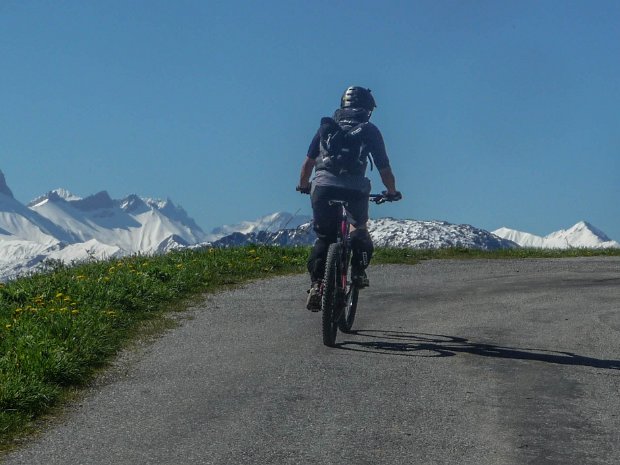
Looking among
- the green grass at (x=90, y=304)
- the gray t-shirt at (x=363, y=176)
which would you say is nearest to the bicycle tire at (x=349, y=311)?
the gray t-shirt at (x=363, y=176)

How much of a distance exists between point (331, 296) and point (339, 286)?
26 centimetres

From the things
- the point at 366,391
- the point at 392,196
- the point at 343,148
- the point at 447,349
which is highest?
the point at 343,148

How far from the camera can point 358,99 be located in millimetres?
10500

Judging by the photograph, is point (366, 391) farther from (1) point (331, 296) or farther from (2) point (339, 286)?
(2) point (339, 286)

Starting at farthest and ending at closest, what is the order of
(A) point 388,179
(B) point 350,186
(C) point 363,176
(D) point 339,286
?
(A) point 388,179, (C) point 363,176, (B) point 350,186, (D) point 339,286

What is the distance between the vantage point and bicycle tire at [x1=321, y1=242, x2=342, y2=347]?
9.73 m

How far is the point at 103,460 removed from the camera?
6.32 meters

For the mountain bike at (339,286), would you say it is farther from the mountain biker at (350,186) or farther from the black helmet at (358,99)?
the black helmet at (358,99)

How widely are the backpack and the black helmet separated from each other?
28 cm

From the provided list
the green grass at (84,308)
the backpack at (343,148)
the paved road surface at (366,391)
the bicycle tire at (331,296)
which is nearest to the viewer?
the paved road surface at (366,391)

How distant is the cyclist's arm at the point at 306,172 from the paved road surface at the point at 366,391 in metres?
1.47

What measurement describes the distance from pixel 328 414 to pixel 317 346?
2632 mm

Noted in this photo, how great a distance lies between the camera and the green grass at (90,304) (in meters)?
7.79

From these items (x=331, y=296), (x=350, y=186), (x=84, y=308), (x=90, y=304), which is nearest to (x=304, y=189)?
(x=350, y=186)
